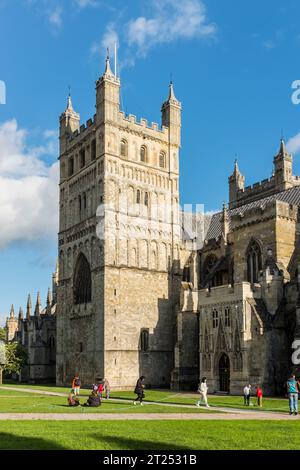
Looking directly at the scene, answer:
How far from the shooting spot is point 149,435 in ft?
55.9

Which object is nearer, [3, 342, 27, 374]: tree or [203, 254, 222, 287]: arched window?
[203, 254, 222, 287]: arched window

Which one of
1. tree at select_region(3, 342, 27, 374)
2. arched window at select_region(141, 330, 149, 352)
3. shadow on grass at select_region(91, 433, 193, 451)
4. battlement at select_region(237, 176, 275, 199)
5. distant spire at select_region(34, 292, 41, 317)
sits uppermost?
battlement at select_region(237, 176, 275, 199)

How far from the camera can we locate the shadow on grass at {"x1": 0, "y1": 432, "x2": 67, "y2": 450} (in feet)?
47.6

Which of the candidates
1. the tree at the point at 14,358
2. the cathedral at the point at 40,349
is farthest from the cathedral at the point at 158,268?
the cathedral at the point at 40,349

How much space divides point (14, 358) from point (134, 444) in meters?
60.4

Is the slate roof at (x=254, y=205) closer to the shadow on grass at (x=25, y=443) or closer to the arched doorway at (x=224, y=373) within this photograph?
the arched doorway at (x=224, y=373)

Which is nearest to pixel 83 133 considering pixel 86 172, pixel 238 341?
pixel 86 172

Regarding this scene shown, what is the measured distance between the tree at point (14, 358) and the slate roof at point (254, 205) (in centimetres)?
2827

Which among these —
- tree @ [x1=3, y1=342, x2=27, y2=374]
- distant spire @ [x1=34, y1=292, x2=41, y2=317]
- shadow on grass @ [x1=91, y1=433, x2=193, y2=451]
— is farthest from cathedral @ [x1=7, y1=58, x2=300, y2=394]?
shadow on grass @ [x1=91, y1=433, x2=193, y2=451]

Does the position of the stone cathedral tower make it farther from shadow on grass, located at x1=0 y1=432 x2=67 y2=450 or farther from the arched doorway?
shadow on grass, located at x1=0 y1=432 x2=67 y2=450

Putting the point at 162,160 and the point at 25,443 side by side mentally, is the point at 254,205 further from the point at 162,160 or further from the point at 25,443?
the point at 25,443

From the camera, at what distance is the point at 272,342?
138ft

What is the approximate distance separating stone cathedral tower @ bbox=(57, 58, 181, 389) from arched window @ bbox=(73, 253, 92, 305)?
105 mm

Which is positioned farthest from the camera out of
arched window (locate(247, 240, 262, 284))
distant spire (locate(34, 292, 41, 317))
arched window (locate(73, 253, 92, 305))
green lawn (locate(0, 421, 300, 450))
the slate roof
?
distant spire (locate(34, 292, 41, 317))
